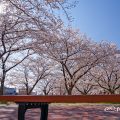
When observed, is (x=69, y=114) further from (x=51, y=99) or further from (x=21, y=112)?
(x=51, y=99)

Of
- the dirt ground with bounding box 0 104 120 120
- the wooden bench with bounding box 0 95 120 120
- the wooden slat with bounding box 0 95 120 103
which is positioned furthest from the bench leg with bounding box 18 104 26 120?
the dirt ground with bounding box 0 104 120 120

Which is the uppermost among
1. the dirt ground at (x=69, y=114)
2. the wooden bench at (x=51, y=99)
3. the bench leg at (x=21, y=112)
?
the wooden bench at (x=51, y=99)

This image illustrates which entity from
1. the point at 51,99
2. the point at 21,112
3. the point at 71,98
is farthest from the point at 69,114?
the point at 71,98

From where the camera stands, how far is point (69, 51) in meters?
20.0

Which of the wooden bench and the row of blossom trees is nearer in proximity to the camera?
the wooden bench

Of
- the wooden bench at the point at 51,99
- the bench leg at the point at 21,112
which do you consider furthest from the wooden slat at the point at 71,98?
the bench leg at the point at 21,112

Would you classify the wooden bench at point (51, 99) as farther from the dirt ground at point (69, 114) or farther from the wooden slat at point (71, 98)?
the dirt ground at point (69, 114)

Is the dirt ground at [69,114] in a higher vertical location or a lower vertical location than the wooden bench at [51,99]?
lower

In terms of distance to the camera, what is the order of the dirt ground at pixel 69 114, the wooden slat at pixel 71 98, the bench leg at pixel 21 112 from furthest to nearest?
the dirt ground at pixel 69 114 < the bench leg at pixel 21 112 < the wooden slat at pixel 71 98

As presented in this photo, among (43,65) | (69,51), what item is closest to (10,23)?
(69,51)

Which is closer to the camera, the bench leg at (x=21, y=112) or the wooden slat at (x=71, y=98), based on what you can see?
the wooden slat at (x=71, y=98)

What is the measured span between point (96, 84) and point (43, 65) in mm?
8372

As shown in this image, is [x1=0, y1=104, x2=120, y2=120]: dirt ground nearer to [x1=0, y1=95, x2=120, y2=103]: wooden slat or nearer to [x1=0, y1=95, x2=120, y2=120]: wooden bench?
[x1=0, y1=95, x2=120, y2=120]: wooden bench

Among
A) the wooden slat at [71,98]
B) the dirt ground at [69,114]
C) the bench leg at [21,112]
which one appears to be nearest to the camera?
the wooden slat at [71,98]
